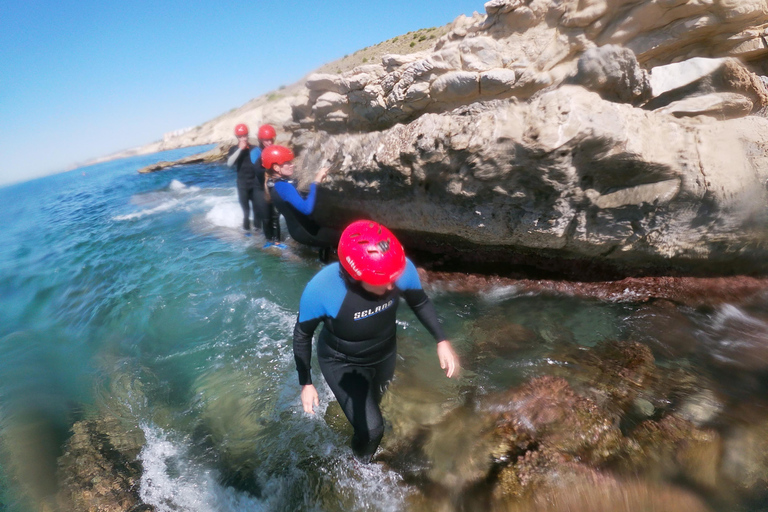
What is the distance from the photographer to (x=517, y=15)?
501 cm

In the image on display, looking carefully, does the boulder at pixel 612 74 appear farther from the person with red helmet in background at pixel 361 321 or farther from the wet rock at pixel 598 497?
the wet rock at pixel 598 497

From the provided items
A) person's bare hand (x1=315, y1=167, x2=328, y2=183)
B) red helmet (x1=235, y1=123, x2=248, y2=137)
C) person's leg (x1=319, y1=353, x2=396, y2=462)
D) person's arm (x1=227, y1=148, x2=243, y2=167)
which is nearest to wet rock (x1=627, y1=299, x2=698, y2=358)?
person's leg (x1=319, y1=353, x2=396, y2=462)

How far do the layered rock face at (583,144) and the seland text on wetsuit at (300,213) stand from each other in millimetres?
635

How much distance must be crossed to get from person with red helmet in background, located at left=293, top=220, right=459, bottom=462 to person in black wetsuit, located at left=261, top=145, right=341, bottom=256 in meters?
2.89

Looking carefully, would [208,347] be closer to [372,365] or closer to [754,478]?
[372,365]

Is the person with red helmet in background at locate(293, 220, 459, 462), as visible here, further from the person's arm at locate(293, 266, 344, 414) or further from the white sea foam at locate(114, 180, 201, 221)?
the white sea foam at locate(114, 180, 201, 221)

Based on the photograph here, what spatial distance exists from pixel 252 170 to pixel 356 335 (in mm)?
6457

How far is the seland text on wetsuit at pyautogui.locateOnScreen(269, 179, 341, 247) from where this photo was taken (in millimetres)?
5133

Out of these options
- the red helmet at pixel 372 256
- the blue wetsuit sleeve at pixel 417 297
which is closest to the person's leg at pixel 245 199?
the blue wetsuit sleeve at pixel 417 297

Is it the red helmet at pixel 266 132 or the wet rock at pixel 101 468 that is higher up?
the red helmet at pixel 266 132

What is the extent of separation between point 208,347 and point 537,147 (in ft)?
16.5

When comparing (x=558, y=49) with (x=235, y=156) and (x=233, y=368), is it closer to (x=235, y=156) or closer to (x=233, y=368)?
(x=233, y=368)

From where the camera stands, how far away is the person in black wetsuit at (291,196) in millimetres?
5129

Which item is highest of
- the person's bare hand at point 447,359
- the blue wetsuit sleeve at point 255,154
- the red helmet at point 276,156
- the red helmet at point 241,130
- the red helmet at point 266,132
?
the red helmet at point 241,130
